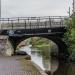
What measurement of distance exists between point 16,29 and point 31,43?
55697mm

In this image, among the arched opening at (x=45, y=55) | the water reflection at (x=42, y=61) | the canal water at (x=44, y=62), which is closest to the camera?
the canal water at (x=44, y=62)

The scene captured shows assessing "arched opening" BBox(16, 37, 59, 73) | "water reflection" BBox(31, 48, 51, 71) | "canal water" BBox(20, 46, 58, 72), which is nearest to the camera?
"canal water" BBox(20, 46, 58, 72)

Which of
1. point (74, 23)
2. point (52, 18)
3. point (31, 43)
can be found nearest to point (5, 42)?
point (52, 18)

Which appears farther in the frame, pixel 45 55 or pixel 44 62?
pixel 45 55

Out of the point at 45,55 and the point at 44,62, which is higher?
the point at 44,62

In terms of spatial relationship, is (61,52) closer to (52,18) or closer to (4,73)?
(52,18)

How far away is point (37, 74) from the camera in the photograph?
705 inches

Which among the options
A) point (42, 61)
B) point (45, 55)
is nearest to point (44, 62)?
point (42, 61)

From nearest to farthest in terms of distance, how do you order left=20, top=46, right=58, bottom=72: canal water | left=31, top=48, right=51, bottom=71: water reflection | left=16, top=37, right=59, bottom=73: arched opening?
left=20, top=46, right=58, bottom=72: canal water
left=31, top=48, right=51, bottom=71: water reflection
left=16, top=37, right=59, bottom=73: arched opening

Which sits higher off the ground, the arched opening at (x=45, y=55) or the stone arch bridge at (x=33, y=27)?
the stone arch bridge at (x=33, y=27)

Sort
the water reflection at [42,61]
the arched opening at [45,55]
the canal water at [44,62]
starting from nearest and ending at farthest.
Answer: the canal water at [44,62] < the water reflection at [42,61] < the arched opening at [45,55]

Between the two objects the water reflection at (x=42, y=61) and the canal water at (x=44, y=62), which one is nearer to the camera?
the canal water at (x=44, y=62)

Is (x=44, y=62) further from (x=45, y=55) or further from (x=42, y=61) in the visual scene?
(x=45, y=55)

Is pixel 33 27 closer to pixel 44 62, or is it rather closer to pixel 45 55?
pixel 44 62
